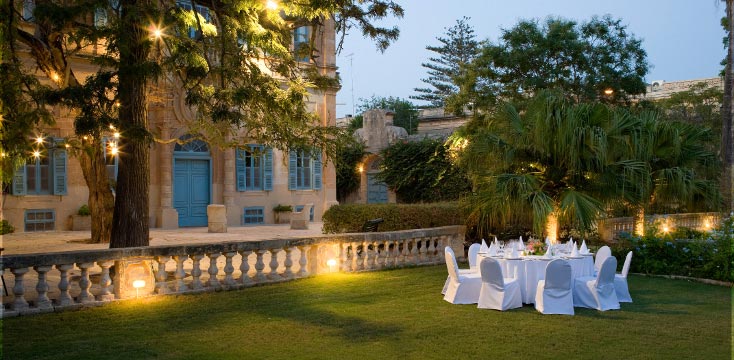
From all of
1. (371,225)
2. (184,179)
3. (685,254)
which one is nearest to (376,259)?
(371,225)

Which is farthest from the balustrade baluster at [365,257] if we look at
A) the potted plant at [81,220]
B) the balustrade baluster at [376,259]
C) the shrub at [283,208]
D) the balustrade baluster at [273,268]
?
Answer: the shrub at [283,208]

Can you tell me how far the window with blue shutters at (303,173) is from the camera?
23.8 meters

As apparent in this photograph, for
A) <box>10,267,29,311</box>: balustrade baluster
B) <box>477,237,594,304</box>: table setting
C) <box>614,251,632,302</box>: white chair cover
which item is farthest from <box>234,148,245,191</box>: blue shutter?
<box>614,251,632,302</box>: white chair cover

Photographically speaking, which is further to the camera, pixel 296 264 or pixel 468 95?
pixel 468 95

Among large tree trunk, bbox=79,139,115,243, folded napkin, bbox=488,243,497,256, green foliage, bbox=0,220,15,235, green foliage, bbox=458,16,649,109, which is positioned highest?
green foliage, bbox=458,16,649,109

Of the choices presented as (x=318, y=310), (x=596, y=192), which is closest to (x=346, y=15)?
(x=596, y=192)

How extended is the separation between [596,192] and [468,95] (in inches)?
430

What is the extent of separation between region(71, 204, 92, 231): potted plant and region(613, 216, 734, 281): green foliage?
14.1 m

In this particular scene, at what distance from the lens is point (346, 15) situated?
12.5 meters

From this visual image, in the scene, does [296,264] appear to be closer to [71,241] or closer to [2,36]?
[2,36]

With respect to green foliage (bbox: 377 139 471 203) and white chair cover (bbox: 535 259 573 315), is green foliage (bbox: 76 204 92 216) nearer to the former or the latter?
green foliage (bbox: 377 139 471 203)

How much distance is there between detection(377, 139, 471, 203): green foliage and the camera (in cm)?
2575

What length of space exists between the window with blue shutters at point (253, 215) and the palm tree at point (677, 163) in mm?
12979

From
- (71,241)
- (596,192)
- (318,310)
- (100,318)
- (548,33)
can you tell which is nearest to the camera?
(100,318)
